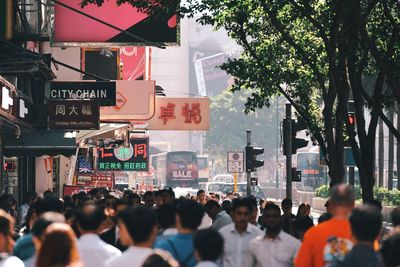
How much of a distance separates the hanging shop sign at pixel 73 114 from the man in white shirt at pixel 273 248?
1446 cm

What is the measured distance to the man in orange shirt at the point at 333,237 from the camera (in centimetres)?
1000

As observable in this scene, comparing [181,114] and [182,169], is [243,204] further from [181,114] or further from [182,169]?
[182,169]

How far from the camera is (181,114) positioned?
123 ft

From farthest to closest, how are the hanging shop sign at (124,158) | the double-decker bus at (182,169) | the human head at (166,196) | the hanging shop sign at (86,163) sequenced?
the double-decker bus at (182,169) < the hanging shop sign at (124,158) < the hanging shop sign at (86,163) < the human head at (166,196)

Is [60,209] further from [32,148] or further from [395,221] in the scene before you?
[32,148]

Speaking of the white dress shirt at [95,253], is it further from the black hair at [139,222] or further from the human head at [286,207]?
the human head at [286,207]

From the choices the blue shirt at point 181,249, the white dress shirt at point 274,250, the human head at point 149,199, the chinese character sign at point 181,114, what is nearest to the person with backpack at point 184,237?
the blue shirt at point 181,249

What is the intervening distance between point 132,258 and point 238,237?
11.5ft

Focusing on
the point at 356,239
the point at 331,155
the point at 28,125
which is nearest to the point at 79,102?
the point at 28,125

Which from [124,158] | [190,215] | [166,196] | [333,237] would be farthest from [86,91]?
[124,158]

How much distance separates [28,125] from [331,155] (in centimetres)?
614

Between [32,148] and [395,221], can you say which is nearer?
[395,221]

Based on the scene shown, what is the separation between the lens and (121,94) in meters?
32.9

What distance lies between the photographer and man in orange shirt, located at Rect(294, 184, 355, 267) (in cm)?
1000
